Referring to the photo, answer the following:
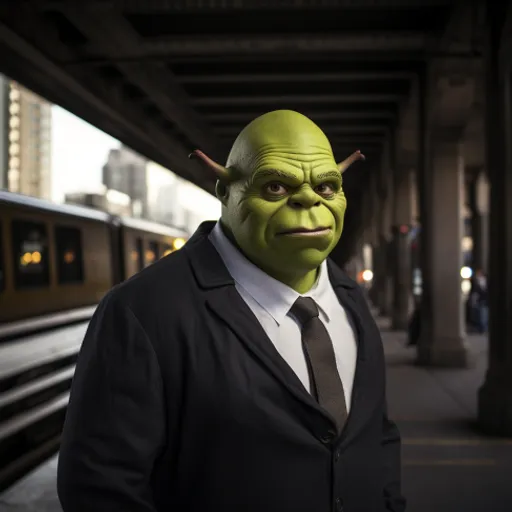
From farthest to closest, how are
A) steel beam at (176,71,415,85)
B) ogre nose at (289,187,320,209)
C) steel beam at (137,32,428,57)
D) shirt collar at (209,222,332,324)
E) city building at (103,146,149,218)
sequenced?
1. city building at (103,146,149,218)
2. steel beam at (176,71,415,85)
3. steel beam at (137,32,428,57)
4. shirt collar at (209,222,332,324)
5. ogre nose at (289,187,320,209)

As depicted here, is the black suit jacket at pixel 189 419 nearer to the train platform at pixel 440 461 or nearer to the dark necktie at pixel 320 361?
the dark necktie at pixel 320 361

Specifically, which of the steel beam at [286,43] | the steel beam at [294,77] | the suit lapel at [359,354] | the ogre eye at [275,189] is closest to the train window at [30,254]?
the steel beam at [286,43]

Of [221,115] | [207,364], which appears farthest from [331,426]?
[221,115]

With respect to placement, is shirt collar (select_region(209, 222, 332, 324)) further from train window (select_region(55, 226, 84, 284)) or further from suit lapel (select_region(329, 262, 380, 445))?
train window (select_region(55, 226, 84, 284))

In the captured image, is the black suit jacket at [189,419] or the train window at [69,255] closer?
the black suit jacket at [189,419]

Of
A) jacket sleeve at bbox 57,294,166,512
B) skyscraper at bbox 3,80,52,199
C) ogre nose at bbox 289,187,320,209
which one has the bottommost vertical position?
jacket sleeve at bbox 57,294,166,512

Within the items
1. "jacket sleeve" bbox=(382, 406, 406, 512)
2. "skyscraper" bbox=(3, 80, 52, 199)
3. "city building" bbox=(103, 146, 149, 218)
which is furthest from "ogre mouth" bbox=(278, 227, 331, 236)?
"skyscraper" bbox=(3, 80, 52, 199)

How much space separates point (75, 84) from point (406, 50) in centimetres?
604

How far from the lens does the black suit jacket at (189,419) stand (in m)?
1.48

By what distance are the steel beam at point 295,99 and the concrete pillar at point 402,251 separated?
166 inches

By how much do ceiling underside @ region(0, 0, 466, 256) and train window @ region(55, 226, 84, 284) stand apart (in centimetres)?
281

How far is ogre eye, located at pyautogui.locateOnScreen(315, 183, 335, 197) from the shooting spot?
1.63 meters

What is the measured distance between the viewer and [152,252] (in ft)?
52.0

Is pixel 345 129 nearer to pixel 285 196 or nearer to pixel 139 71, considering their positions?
pixel 139 71
